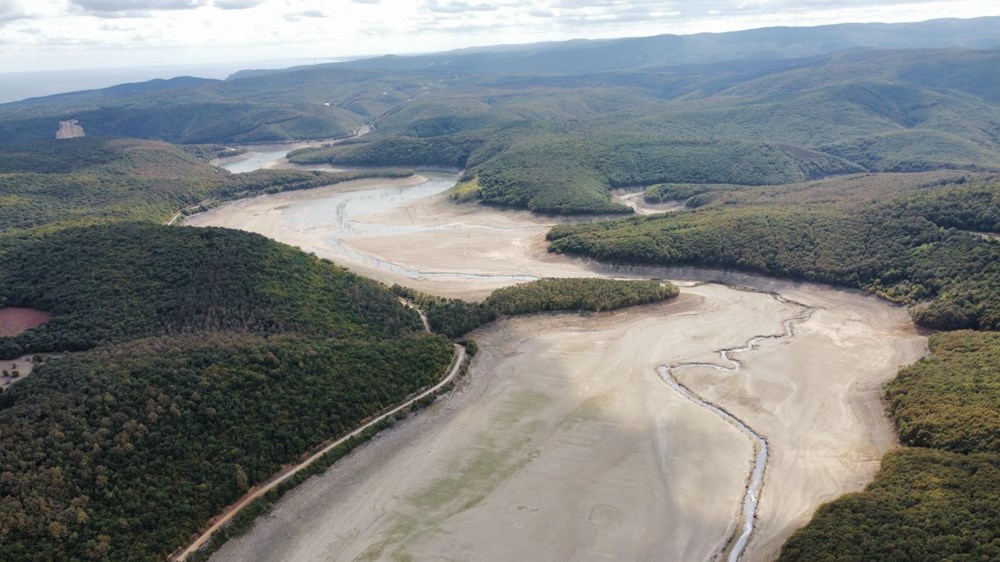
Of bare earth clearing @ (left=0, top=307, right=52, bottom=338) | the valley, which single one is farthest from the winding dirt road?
bare earth clearing @ (left=0, top=307, right=52, bottom=338)

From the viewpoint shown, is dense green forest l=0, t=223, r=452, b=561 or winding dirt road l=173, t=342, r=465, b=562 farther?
winding dirt road l=173, t=342, r=465, b=562

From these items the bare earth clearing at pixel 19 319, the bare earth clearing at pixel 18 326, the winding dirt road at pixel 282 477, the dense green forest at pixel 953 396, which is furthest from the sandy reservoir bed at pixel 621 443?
the bare earth clearing at pixel 19 319

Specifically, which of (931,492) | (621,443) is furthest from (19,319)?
(931,492)

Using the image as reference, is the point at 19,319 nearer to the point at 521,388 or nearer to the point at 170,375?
the point at 170,375

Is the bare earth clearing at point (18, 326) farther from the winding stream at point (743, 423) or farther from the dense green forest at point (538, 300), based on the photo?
the winding stream at point (743, 423)

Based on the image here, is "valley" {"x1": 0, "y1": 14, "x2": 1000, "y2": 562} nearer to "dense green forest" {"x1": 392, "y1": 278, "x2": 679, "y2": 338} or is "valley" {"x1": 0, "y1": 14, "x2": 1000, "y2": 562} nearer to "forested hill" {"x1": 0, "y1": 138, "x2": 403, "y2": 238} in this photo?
"dense green forest" {"x1": 392, "y1": 278, "x2": 679, "y2": 338}

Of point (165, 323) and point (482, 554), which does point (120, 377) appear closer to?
point (165, 323)

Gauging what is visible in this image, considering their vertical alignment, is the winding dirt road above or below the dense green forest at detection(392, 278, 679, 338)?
below
